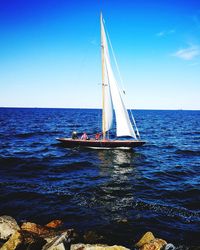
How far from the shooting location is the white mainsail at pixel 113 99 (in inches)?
1172

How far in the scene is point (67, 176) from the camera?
2203 cm

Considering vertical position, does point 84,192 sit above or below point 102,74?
below

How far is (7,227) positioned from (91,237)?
3.71m

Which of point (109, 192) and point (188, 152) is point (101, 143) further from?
point (109, 192)

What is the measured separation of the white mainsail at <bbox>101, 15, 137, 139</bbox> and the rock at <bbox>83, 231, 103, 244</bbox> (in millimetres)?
19241

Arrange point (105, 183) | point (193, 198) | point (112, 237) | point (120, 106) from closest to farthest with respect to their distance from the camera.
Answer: point (112, 237) < point (193, 198) < point (105, 183) < point (120, 106)

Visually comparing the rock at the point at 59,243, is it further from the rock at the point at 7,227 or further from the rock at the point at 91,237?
the rock at the point at 7,227

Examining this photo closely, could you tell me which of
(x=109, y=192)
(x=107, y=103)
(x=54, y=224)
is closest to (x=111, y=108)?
(x=107, y=103)

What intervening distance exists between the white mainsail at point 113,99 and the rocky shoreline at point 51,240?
756 inches

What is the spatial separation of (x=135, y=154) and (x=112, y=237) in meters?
20.1

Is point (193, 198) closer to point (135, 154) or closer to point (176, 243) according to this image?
point (176, 243)

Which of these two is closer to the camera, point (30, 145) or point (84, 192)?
point (84, 192)

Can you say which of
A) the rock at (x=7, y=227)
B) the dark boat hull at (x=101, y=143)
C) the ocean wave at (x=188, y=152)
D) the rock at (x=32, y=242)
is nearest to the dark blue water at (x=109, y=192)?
the dark boat hull at (x=101, y=143)

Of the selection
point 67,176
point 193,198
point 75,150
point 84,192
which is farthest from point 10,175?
point 193,198
